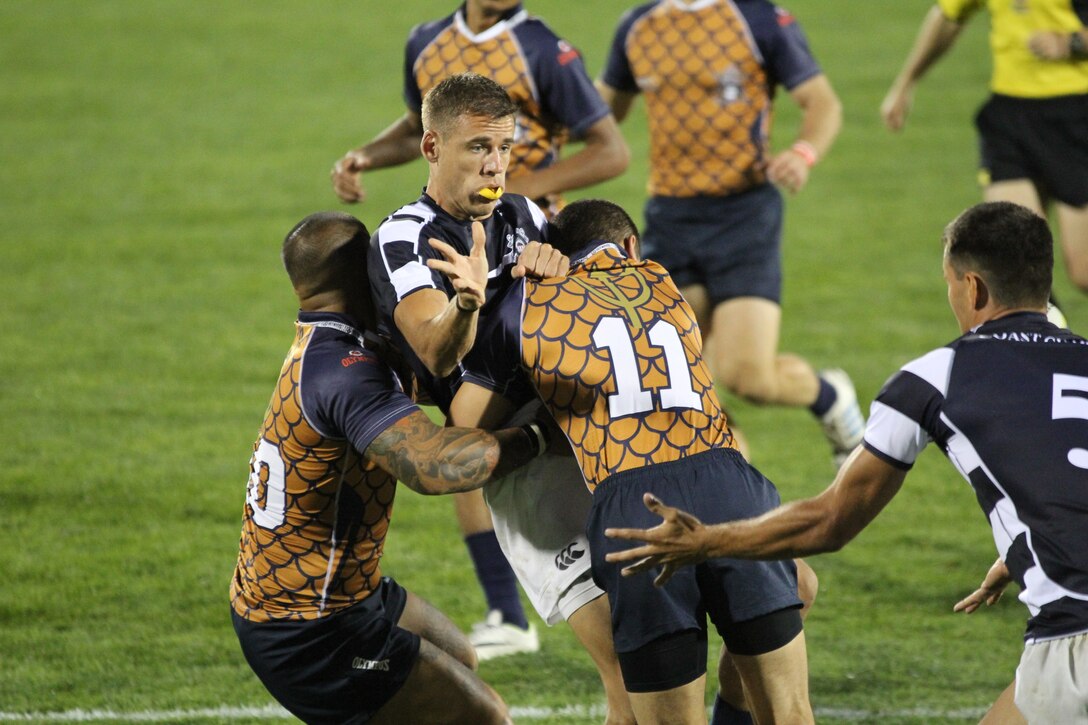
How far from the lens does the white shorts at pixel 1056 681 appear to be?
3564mm

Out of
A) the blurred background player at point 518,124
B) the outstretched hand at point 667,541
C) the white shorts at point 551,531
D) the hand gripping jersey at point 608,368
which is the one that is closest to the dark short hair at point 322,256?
the hand gripping jersey at point 608,368

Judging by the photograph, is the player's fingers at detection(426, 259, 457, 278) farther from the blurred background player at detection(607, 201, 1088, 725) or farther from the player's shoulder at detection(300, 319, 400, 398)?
the blurred background player at detection(607, 201, 1088, 725)

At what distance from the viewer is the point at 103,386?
10.3 meters

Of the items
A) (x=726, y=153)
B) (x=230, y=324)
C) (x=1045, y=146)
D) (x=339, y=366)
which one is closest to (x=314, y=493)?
(x=339, y=366)

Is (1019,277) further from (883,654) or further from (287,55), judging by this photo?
(287,55)

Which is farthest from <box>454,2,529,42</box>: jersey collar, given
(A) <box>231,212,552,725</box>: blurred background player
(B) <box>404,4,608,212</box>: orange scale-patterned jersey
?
(A) <box>231,212,552,725</box>: blurred background player

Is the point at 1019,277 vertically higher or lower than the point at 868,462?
higher

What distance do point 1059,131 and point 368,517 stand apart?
5227 millimetres

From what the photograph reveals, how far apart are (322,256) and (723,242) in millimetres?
3731

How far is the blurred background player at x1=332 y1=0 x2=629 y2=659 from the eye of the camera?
6.27 metres

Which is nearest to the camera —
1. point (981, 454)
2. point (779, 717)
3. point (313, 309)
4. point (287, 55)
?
point (981, 454)

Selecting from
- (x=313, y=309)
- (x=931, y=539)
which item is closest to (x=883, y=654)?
(x=931, y=539)

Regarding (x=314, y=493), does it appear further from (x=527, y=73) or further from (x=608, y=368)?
(x=527, y=73)

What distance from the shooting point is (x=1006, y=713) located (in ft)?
12.7
